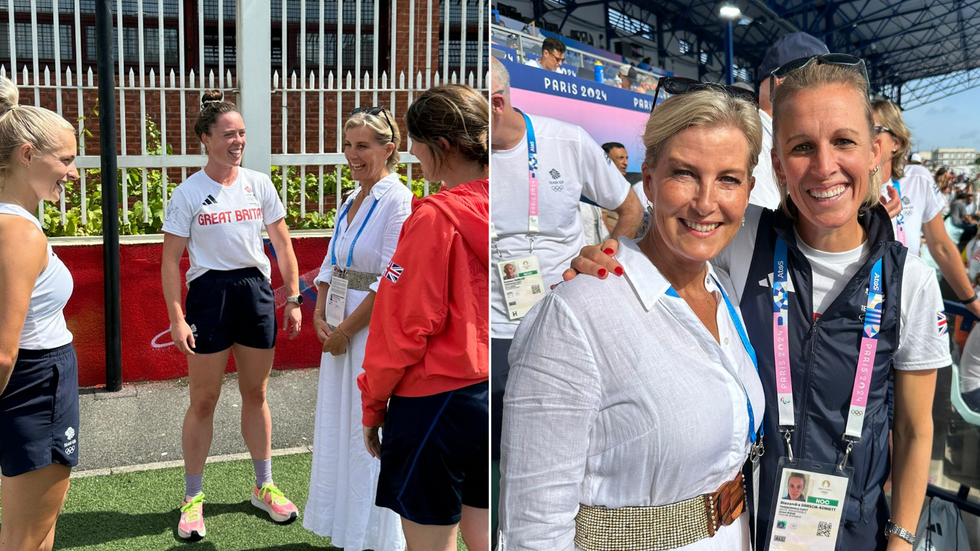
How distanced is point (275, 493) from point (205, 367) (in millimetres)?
551

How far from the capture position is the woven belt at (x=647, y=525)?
2.98ft

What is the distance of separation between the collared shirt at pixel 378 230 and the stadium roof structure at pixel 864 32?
4.66ft

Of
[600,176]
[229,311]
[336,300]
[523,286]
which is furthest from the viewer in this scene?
[229,311]

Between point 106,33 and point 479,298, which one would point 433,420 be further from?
point 106,33

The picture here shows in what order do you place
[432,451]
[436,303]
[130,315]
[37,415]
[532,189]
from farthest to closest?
[130,315], [37,415], [432,451], [436,303], [532,189]

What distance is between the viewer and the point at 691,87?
2.92 feet

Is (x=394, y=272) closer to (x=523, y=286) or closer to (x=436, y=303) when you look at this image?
(x=436, y=303)

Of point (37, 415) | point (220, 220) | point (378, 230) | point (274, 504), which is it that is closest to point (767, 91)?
point (378, 230)

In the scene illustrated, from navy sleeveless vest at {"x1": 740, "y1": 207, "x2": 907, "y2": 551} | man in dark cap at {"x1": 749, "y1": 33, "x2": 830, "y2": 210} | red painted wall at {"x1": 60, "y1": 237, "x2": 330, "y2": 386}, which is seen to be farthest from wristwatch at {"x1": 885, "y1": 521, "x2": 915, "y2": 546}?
red painted wall at {"x1": 60, "y1": 237, "x2": 330, "y2": 386}

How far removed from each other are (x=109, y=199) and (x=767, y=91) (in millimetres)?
3717

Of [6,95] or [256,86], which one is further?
[256,86]

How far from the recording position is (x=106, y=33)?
3.68 m

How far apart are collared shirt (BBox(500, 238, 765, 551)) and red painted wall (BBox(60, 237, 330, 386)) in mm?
3643

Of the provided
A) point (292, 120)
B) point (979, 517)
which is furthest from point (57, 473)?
point (292, 120)
